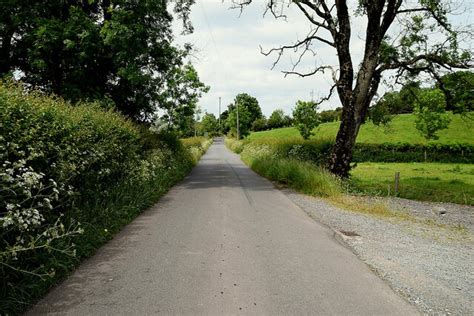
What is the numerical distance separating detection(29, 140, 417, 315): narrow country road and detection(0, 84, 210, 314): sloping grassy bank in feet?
1.07

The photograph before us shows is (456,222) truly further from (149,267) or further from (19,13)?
(19,13)

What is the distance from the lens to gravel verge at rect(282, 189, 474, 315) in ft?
15.2

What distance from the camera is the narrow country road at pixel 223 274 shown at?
4.27 meters

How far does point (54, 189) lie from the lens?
4676 mm

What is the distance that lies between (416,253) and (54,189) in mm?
5979

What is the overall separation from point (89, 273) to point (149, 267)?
844mm

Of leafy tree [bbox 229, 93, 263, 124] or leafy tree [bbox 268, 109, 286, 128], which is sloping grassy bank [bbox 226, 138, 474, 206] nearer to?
leafy tree [bbox 268, 109, 286, 128]

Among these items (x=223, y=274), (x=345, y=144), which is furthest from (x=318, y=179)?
(x=223, y=274)

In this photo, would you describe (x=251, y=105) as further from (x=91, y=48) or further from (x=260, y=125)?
(x=91, y=48)

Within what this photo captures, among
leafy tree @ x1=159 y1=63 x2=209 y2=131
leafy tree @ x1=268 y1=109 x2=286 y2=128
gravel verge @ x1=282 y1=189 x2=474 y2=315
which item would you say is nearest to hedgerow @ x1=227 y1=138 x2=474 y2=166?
leafy tree @ x1=159 y1=63 x2=209 y2=131

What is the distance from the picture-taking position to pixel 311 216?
963cm

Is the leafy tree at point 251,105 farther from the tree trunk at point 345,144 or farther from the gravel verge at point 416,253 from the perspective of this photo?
the gravel verge at point 416,253

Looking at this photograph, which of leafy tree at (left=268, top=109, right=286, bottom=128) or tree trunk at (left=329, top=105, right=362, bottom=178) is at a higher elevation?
leafy tree at (left=268, top=109, right=286, bottom=128)

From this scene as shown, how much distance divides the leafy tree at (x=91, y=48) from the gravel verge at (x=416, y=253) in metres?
9.65
